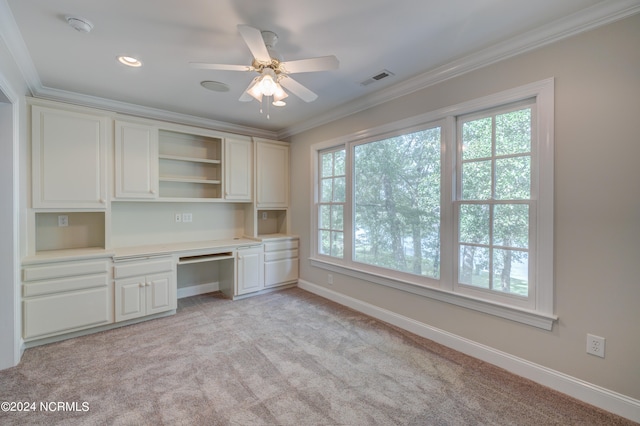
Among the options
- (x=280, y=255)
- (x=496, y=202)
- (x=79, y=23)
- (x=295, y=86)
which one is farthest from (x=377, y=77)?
(x=280, y=255)

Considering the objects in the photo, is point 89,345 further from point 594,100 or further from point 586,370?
point 594,100

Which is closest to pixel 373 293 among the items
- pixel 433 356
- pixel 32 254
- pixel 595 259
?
pixel 433 356

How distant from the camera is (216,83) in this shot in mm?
2877

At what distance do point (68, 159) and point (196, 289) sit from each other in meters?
2.22

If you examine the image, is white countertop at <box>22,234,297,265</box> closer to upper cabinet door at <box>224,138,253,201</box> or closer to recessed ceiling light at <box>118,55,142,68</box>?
upper cabinet door at <box>224,138,253,201</box>

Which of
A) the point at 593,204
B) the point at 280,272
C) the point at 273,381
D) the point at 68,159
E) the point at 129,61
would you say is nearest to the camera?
the point at 593,204

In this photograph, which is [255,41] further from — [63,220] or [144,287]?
[63,220]

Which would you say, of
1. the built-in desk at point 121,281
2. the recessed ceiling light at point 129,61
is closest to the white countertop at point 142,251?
the built-in desk at point 121,281

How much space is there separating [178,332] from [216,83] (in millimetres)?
2590

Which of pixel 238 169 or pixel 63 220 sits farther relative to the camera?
pixel 238 169

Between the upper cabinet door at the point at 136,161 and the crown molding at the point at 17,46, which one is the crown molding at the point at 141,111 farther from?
the upper cabinet door at the point at 136,161

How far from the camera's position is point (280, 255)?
4320 mm

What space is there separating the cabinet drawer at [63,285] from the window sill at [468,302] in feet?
8.92

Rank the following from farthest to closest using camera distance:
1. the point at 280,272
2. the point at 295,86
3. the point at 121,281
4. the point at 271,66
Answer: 1. the point at 280,272
2. the point at 121,281
3. the point at 295,86
4. the point at 271,66
